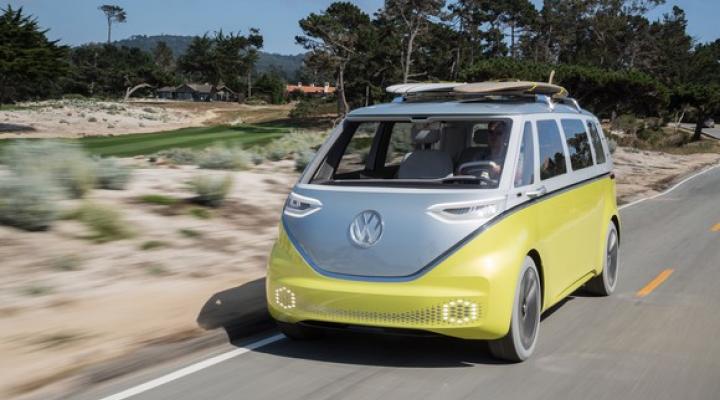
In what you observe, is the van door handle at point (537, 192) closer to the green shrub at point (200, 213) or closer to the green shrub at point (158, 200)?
the green shrub at point (200, 213)

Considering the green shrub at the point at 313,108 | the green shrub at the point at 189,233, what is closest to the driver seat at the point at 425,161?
the green shrub at the point at 189,233

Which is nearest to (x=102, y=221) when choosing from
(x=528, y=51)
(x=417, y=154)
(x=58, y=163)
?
(x=58, y=163)

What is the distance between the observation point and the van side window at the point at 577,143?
24.2 feet

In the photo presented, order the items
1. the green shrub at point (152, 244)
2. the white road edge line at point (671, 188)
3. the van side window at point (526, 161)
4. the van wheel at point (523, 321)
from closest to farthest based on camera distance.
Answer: the van wheel at point (523, 321) → the van side window at point (526, 161) → the green shrub at point (152, 244) → the white road edge line at point (671, 188)

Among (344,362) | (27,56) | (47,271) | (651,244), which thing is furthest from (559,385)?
(27,56)

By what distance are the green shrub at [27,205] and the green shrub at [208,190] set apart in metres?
2.77

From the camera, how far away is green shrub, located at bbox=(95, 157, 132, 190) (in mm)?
11891

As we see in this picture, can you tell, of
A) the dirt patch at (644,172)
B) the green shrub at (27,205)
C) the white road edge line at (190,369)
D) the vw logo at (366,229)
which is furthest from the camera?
the dirt patch at (644,172)

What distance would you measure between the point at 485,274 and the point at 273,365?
1.63 meters

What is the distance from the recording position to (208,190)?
11.9m

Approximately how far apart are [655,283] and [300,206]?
4858 millimetres

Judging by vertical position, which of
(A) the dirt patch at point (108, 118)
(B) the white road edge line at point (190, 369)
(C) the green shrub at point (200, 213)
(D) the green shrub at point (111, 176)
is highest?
(D) the green shrub at point (111, 176)

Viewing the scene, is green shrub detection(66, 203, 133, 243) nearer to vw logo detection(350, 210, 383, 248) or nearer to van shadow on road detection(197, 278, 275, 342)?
van shadow on road detection(197, 278, 275, 342)

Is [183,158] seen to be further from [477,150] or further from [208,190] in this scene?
[477,150]
